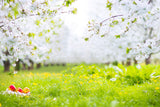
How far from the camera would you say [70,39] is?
92.8 feet

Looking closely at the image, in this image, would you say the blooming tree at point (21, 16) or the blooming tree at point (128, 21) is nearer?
the blooming tree at point (128, 21)

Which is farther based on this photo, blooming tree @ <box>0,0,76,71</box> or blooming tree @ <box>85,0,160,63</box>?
blooming tree @ <box>0,0,76,71</box>

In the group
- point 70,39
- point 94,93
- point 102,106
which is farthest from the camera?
point 70,39

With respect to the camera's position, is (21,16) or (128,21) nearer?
(128,21)

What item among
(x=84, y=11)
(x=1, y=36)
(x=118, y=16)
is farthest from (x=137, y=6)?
(x=84, y=11)

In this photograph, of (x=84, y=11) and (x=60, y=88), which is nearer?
(x=60, y=88)

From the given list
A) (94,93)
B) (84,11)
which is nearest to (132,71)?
(94,93)

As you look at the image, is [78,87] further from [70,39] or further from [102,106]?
[70,39]

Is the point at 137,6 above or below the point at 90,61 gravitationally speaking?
above

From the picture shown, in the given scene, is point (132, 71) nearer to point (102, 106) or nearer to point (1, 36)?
point (102, 106)

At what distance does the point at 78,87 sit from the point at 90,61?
2019cm

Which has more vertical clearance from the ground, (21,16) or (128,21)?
(21,16)

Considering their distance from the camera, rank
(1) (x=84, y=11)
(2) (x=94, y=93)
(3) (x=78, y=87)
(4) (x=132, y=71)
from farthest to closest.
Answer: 1. (1) (x=84, y=11)
2. (4) (x=132, y=71)
3. (3) (x=78, y=87)
4. (2) (x=94, y=93)

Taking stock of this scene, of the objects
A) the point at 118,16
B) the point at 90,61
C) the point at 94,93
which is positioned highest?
the point at 118,16
